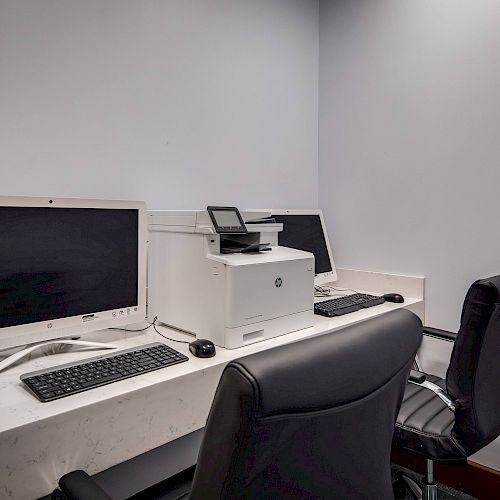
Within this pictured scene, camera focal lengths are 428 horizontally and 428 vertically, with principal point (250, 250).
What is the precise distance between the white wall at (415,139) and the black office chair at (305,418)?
144 centimetres

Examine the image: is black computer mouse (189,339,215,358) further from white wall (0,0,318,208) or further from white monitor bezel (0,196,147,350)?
white wall (0,0,318,208)

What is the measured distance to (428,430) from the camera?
1.43 m

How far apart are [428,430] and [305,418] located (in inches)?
41.0

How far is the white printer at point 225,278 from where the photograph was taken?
140 cm

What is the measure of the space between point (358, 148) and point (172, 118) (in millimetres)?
1078

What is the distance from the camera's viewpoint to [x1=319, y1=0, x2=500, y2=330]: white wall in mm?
1927

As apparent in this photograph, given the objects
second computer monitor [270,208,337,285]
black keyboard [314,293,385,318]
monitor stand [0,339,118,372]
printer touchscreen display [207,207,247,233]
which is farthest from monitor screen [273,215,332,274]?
monitor stand [0,339,118,372]

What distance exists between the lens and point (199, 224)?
4.83 feet

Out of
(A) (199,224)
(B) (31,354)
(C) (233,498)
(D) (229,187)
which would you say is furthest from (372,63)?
(C) (233,498)

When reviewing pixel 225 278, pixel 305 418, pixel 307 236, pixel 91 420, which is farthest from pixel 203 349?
pixel 307 236

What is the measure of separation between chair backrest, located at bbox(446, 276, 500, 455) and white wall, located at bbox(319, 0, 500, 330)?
2.44ft

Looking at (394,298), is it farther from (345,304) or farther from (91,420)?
(91,420)

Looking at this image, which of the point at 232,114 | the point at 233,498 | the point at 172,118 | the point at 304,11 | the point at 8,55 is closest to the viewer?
the point at 233,498

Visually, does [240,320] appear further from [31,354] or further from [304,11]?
[304,11]
